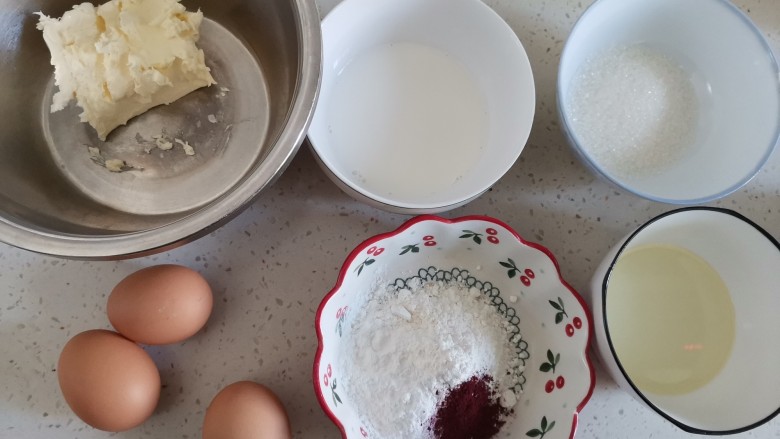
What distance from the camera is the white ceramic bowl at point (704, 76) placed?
0.96 meters

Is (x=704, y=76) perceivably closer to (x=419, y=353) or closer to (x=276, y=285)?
(x=419, y=353)

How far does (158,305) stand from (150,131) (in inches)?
11.6

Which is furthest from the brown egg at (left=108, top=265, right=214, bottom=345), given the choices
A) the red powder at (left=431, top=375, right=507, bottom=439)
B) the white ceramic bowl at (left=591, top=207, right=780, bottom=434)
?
the white ceramic bowl at (left=591, top=207, right=780, bottom=434)

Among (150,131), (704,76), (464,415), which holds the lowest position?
(464,415)

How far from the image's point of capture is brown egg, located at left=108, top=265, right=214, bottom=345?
0.83 metres

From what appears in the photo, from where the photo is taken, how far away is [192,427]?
909mm

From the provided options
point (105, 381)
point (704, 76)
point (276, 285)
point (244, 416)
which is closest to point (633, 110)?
point (704, 76)

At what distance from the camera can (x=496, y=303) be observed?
96cm

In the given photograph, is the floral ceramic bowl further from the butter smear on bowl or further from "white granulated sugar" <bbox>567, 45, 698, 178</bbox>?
the butter smear on bowl

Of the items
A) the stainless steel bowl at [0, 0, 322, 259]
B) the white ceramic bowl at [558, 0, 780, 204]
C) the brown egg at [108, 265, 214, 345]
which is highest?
the white ceramic bowl at [558, 0, 780, 204]

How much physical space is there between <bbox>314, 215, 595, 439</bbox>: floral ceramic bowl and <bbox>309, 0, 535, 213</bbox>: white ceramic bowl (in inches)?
2.9

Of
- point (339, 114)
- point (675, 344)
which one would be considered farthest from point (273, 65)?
point (675, 344)

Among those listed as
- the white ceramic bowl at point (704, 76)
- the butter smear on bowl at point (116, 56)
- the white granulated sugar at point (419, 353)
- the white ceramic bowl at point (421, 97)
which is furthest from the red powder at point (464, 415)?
the butter smear on bowl at point (116, 56)

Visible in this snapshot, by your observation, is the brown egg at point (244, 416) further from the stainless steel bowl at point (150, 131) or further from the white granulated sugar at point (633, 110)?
the white granulated sugar at point (633, 110)
